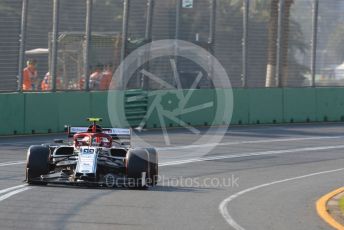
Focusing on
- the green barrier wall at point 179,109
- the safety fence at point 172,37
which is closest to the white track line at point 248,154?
the green barrier wall at point 179,109

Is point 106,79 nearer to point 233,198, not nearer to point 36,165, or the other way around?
point 36,165

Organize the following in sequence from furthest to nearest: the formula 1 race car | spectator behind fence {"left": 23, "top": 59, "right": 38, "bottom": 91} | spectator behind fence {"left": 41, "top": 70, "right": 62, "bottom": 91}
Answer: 1. spectator behind fence {"left": 41, "top": 70, "right": 62, "bottom": 91}
2. spectator behind fence {"left": 23, "top": 59, "right": 38, "bottom": 91}
3. the formula 1 race car

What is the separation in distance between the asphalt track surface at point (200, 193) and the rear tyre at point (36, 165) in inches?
9.4

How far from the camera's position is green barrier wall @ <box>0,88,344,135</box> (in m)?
23.9

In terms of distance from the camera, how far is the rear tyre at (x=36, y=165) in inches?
567

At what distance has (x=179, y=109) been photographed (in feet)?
89.2

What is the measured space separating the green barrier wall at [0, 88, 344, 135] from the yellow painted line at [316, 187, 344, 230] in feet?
35.7

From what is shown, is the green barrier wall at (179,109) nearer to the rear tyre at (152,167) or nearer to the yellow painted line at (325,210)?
the rear tyre at (152,167)

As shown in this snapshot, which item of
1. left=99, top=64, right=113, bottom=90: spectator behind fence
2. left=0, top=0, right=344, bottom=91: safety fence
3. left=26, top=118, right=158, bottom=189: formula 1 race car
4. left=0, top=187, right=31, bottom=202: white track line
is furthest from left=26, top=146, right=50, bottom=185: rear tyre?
left=99, top=64, right=113, bottom=90: spectator behind fence

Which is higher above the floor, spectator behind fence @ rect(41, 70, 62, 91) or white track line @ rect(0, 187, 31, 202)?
spectator behind fence @ rect(41, 70, 62, 91)

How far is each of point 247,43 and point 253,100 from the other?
6.22 feet

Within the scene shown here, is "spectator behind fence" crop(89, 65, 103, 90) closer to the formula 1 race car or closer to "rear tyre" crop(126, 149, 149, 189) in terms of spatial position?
the formula 1 race car

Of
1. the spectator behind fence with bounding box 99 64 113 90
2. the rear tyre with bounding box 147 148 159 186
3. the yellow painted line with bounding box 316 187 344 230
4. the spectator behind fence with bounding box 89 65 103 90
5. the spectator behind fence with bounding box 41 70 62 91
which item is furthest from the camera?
the spectator behind fence with bounding box 99 64 113 90

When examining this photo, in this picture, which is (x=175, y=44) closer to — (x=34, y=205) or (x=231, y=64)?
(x=231, y=64)
